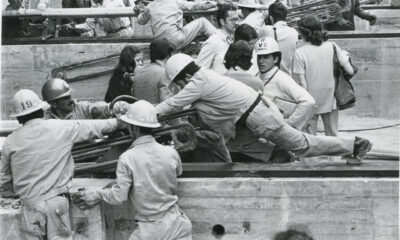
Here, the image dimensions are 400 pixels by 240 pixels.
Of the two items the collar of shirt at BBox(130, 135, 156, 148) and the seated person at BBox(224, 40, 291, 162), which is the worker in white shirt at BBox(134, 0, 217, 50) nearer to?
the seated person at BBox(224, 40, 291, 162)

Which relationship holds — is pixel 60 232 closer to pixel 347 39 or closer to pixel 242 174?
pixel 242 174

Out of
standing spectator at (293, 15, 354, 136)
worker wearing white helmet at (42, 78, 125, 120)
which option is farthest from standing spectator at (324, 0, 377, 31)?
worker wearing white helmet at (42, 78, 125, 120)

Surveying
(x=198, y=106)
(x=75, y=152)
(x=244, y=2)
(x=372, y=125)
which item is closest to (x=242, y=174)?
(x=198, y=106)

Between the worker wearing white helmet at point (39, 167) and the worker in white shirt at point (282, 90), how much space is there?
2567 millimetres

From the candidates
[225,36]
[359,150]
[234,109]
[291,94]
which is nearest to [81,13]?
[225,36]

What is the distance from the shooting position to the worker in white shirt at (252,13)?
11945 millimetres

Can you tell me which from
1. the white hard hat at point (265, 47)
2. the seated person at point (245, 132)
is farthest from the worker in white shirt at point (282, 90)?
the seated person at point (245, 132)

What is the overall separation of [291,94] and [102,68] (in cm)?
532

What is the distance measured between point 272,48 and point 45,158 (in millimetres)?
3050

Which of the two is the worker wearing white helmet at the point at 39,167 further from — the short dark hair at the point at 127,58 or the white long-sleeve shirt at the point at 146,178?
the short dark hair at the point at 127,58

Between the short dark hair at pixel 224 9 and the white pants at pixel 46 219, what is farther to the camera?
the short dark hair at pixel 224 9

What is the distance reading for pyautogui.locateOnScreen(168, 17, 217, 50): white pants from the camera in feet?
41.2

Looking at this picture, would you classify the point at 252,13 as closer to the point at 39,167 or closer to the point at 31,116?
the point at 31,116

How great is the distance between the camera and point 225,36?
11297 millimetres
